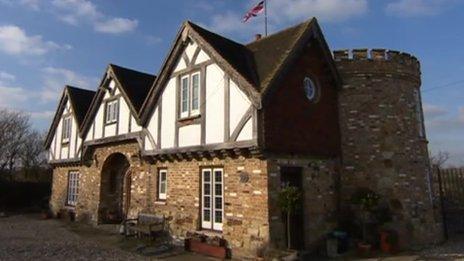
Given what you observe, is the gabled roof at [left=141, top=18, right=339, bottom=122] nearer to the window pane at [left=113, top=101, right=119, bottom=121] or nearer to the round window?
the round window

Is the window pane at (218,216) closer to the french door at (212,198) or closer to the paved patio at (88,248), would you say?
the french door at (212,198)

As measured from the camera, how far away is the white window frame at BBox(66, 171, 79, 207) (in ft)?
69.7

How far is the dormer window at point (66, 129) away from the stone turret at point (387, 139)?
1499 centimetres

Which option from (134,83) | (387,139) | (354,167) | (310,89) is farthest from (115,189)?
(387,139)

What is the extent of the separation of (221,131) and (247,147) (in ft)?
4.29

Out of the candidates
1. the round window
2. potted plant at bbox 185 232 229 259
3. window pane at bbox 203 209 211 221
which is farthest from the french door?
the round window

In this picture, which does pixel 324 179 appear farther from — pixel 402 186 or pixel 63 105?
pixel 63 105

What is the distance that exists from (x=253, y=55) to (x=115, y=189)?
9.73 m

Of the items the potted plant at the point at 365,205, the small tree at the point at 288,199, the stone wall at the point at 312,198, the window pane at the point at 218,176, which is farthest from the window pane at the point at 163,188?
the potted plant at the point at 365,205

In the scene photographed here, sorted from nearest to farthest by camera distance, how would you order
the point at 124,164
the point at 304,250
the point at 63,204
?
the point at 304,250, the point at 124,164, the point at 63,204

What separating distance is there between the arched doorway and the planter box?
21.7 feet

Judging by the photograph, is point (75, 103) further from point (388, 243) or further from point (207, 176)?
point (388, 243)

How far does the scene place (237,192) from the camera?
11.7 m

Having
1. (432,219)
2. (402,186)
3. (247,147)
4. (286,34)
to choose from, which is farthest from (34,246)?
(432,219)
